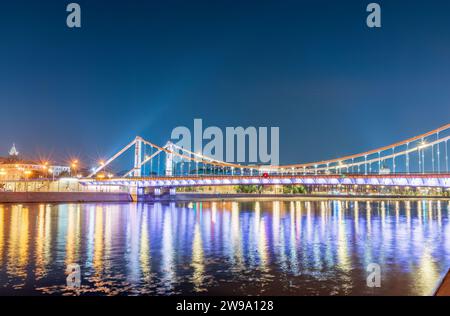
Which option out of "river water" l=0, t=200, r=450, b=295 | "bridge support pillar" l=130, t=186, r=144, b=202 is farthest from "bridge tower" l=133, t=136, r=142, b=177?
"river water" l=0, t=200, r=450, b=295

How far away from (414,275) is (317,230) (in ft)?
64.8

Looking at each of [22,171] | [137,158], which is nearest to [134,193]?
[137,158]

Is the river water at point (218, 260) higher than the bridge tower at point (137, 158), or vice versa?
the bridge tower at point (137, 158)

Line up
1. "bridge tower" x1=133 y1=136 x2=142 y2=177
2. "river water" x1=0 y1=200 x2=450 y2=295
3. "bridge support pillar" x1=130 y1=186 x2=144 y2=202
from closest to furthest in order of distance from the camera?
"river water" x1=0 y1=200 x2=450 y2=295
"bridge support pillar" x1=130 y1=186 x2=144 y2=202
"bridge tower" x1=133 y1=136 x2=142 y2=177

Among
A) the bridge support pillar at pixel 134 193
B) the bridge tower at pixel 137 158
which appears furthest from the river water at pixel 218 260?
the bridge tower at pixel 137 158

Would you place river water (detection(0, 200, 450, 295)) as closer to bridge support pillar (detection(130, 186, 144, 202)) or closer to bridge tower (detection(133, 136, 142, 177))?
bridge support pillar (detection(130, 186, 144, 202))

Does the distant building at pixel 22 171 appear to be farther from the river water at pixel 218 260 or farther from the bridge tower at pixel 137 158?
the river water at pixel 218 260

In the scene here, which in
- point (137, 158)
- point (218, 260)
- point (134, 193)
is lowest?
point (218, 260)

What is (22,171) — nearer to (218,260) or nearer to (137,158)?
(137,158)

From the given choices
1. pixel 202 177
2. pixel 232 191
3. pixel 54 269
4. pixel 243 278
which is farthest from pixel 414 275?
pixel 232 191

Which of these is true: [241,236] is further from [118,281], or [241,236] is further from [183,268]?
[118,281]

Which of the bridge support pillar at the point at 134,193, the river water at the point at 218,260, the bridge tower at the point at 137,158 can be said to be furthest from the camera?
the bridge tower at the point at 137,158

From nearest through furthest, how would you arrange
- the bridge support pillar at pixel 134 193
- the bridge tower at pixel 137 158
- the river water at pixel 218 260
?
the river water at pixel 218 260 → the bridge support pillar at pixel 134 193 → the bridge tower at pixel 137 158
